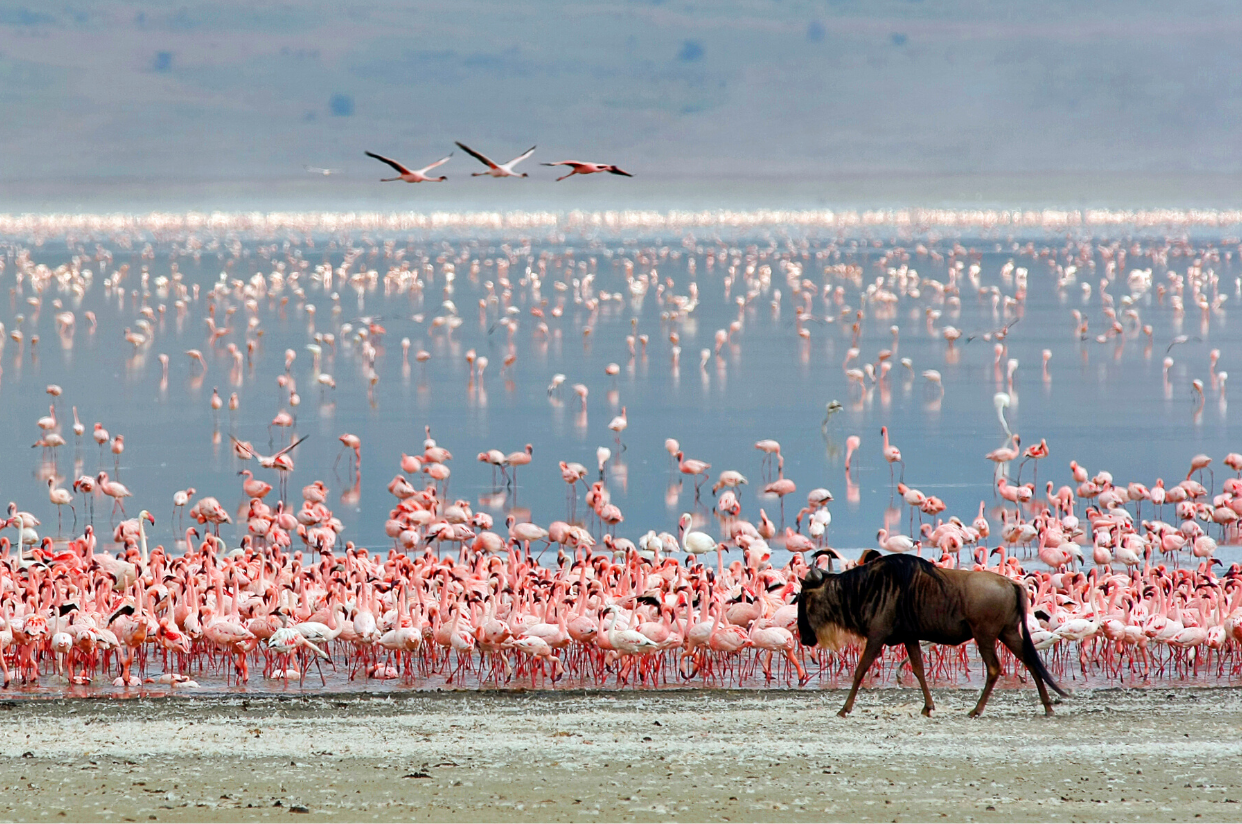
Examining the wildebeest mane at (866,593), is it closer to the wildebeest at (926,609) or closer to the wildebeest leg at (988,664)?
the wildebeest at (926,609)

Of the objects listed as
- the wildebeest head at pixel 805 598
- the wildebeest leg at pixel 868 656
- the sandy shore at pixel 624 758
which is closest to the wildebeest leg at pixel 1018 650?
the sandy shore at pixel 624 758

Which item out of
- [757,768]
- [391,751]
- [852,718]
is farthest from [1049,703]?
[391,751]

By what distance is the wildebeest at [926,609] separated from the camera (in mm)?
7285

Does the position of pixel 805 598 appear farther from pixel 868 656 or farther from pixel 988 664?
pixel 988 664

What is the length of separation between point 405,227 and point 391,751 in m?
166

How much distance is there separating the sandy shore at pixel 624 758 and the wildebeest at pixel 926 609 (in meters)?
0.31

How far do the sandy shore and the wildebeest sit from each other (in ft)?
1.02

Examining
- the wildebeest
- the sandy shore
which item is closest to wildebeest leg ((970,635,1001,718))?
the wildebeest

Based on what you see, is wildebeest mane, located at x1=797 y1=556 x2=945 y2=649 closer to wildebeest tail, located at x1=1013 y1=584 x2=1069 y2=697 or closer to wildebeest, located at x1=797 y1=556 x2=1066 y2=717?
wildebeest, located at x1=797 y1=556 x2=1066 y2=717

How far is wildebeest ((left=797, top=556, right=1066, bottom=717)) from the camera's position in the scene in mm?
7285

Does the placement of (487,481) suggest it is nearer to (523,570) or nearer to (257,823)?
(523,570)

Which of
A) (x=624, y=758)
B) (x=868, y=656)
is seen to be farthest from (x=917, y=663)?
(x=624, y=758)

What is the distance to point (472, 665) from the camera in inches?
368

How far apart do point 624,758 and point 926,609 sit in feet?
5.68
